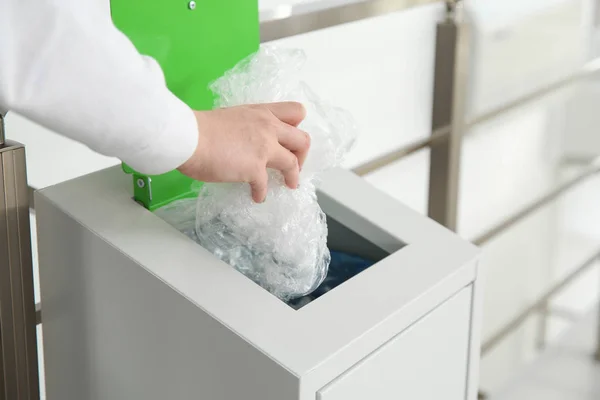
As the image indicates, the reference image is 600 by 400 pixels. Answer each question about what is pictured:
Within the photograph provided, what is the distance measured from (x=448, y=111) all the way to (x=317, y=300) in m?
1.02

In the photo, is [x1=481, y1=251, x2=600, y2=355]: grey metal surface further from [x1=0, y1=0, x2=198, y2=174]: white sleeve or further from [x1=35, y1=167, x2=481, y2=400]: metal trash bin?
[x1=0, y1=0, x2=198, y2=174]: white sleeve

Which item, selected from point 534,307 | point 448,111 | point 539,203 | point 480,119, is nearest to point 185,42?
point 448,111

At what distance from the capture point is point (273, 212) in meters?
0.77

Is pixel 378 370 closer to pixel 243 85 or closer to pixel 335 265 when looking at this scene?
pixel 335 265

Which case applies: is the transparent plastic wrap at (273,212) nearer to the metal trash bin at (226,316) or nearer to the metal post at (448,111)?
the metal trash bin at (226,316)

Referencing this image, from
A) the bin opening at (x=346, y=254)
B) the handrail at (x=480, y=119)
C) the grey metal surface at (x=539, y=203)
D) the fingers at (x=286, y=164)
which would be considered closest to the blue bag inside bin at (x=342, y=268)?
the bin opening at (x=346, y=254)

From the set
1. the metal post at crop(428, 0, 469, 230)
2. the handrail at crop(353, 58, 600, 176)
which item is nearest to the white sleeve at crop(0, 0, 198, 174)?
the handrail at crop(353, 58, 600, 176)

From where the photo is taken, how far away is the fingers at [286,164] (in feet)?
2.36

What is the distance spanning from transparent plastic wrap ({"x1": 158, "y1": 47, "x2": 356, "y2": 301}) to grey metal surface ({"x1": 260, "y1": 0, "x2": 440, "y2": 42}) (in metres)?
0.41

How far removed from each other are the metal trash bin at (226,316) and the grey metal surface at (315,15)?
430 millimetres

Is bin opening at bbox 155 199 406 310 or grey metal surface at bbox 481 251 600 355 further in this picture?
grey metal surface at bbox 481 251 600 355

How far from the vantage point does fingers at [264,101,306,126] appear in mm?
741

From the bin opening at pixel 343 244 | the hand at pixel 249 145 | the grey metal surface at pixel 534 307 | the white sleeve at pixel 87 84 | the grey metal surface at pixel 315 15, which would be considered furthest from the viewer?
the grey metal surface at pixel 534 307

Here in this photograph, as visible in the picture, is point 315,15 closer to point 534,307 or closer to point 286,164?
point 286,164
